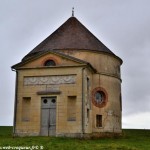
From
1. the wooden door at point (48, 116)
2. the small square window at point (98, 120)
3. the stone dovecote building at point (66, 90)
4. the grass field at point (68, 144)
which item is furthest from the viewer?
the small square window at point (98, 120)

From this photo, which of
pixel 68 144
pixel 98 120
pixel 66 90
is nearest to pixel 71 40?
pixel 66 90

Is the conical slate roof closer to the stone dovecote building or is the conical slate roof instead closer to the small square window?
the stone dovecote building

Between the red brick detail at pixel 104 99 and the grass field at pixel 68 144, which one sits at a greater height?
the red brick detail at pixel 104 99

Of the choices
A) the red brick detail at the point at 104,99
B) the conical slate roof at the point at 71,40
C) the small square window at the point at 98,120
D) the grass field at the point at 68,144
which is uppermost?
the conical slate roof at the point at 71,40

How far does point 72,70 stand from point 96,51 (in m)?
4.28

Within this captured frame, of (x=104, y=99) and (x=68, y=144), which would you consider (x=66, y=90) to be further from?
(x=68, y=144)

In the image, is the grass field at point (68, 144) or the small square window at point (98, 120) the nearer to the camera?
the grass field at point (68, 144)

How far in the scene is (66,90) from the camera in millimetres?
28031

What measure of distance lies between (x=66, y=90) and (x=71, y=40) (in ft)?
18.4

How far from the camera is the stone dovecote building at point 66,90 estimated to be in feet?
91.5

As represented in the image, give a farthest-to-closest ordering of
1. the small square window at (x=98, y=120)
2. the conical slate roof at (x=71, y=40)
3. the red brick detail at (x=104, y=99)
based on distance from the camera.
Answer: the conical slate roof at (x=71, y=40), the small square window at (x=98, y=120), the red brick detail at (x=104, y=99)

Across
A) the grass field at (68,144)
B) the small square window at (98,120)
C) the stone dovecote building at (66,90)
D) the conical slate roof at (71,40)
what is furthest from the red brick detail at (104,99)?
the grass field at (68,144)

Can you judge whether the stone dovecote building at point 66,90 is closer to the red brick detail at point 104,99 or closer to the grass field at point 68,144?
the red brick detail at point 104,99

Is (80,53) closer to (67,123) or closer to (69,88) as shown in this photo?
(69,88)
